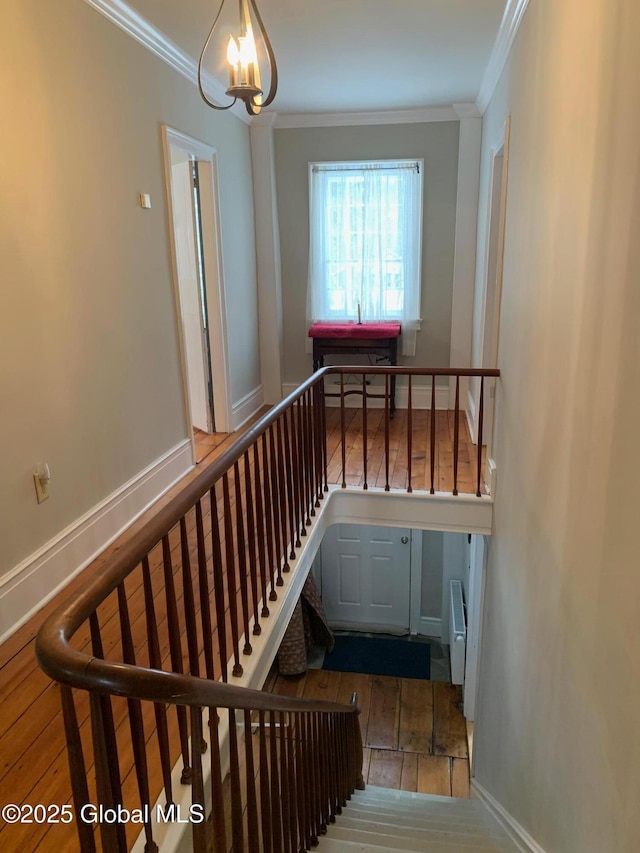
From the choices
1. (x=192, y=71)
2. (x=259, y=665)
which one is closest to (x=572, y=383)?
(x=259, y=665)

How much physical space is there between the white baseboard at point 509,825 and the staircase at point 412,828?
0.10 feet

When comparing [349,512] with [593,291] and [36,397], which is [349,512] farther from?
[593,291]

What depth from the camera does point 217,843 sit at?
4.44 feet

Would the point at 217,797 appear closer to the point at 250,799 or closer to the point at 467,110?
the point at 250,799

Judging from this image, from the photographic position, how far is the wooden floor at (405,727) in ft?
14.4

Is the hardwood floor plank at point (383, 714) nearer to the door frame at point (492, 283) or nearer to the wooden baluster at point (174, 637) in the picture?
the door frame at point (492, 283)

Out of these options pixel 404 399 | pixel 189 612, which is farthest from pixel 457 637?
pixel 189 612

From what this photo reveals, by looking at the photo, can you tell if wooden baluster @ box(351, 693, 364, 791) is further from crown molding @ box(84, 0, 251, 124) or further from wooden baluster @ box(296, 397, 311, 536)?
crown molding @ box(84, 0, 251, 124)

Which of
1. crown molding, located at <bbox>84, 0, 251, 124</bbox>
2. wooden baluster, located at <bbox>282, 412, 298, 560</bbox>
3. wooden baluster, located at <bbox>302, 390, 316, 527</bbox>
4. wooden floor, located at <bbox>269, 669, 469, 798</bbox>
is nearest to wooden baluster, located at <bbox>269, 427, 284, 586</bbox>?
wooden baluster, located at <bbox>282, 412, 298, 560</bbox>

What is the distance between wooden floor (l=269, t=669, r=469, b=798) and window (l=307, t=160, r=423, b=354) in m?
3.26

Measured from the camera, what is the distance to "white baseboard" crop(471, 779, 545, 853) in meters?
2.21

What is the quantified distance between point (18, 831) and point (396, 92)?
4887 mm

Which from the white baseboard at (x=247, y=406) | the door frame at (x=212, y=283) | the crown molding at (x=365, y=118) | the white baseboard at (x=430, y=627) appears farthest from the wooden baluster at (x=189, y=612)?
the white baseboard at (x=430, y=627)

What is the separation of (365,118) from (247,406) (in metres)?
2.74
